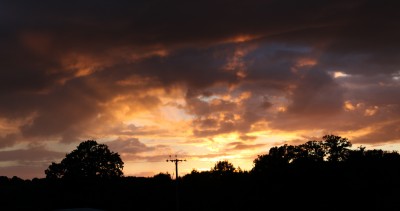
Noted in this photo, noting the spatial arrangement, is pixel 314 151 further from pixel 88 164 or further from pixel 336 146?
pixel 88 164

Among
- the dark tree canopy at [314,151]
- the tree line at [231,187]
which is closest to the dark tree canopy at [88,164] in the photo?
the tree line at [231,187]

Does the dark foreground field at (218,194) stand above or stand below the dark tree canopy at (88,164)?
below

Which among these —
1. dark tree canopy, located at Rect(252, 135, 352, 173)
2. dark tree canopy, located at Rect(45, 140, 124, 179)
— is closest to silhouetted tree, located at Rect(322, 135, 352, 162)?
dark tree canopy, located at Rect(252, 135, 352, 173)

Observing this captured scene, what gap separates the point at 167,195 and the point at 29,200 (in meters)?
29.5

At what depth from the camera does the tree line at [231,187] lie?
276ft

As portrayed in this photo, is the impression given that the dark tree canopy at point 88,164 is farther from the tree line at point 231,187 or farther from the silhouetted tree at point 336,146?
the silhouetted tree at point 336,146

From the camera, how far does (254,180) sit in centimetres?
9969

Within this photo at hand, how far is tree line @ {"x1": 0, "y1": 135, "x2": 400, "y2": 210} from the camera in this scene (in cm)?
8419

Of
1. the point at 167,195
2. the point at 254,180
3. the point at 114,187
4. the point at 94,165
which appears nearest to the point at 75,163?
the point at 94,165

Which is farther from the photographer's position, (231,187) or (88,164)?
(88,164)

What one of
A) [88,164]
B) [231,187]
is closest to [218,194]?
[231,187]

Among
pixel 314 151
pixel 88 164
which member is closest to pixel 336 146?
pixel 314 151

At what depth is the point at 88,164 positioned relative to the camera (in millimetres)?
117438

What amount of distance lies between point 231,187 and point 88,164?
37.7 meters
